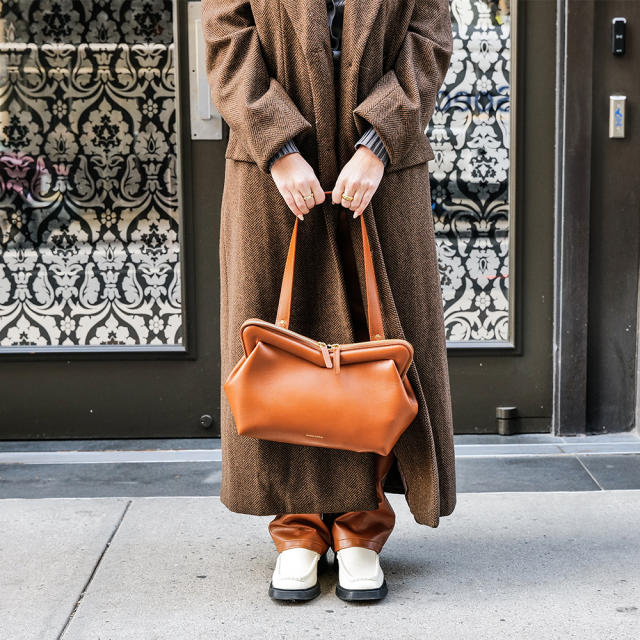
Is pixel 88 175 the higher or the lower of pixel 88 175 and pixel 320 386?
the higher

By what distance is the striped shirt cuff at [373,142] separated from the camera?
6.91ft

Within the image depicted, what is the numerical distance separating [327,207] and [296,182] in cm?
15

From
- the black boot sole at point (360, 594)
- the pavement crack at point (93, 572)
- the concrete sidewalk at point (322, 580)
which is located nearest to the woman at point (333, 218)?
the black boot sole at point (360, 594)

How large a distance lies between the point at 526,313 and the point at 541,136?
26.8 inches

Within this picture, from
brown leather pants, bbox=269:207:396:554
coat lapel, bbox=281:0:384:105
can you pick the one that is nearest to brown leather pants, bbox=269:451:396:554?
brown leather pants, bbox=269:207:396:554

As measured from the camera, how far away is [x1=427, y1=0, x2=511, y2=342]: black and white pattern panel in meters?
3.53

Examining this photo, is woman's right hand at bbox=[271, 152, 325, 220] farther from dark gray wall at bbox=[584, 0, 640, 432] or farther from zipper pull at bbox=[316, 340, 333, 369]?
dark gray wall at bbox=[584, 0, 640, 432]

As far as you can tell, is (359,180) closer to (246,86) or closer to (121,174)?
(246,86)

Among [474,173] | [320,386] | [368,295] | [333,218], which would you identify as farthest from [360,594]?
[474,173]

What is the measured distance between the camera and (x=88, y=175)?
357 cm

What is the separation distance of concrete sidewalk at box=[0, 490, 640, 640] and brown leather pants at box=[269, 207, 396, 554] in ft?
0.43

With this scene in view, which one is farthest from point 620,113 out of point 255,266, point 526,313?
point 255,266

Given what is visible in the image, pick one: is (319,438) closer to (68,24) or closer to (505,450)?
(505,450)

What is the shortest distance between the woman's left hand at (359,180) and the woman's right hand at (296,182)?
5cm
